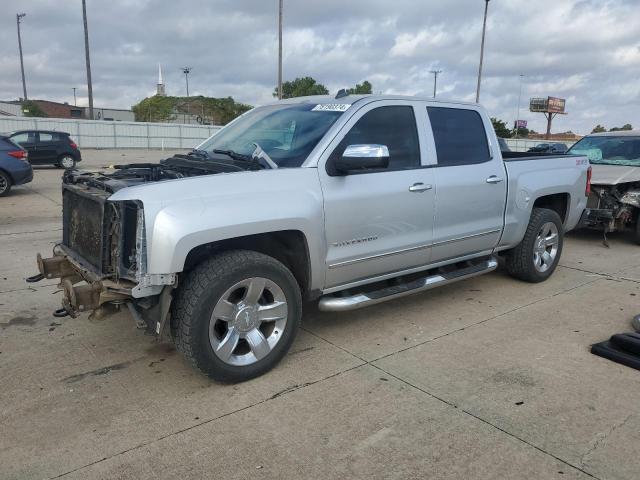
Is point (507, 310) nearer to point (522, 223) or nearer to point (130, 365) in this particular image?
point (522, 223)

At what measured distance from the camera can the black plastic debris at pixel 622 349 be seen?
156 inches

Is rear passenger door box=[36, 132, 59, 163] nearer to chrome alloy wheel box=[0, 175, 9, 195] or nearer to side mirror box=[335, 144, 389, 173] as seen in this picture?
chrome alloy wheel box=[0, 175, 9, 195]

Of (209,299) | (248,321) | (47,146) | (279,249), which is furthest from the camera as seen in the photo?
(47,146)

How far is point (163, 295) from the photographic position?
10.7 feet

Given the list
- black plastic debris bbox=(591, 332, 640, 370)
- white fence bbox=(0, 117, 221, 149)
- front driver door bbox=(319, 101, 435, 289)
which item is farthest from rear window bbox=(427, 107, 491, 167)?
white fence bbox=(0, 117, 221, 149)

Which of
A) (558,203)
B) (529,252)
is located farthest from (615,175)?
(529,252)

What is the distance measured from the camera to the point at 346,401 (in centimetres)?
339

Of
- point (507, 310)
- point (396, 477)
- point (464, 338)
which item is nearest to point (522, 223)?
point (507, 310)

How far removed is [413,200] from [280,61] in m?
27.8

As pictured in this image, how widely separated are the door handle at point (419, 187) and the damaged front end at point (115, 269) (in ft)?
6.81

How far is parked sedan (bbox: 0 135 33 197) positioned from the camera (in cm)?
1262

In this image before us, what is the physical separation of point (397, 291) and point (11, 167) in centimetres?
1166

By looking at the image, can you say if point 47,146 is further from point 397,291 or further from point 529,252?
point 397,291

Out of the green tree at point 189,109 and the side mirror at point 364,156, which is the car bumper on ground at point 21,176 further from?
the green tree at point 189,109
